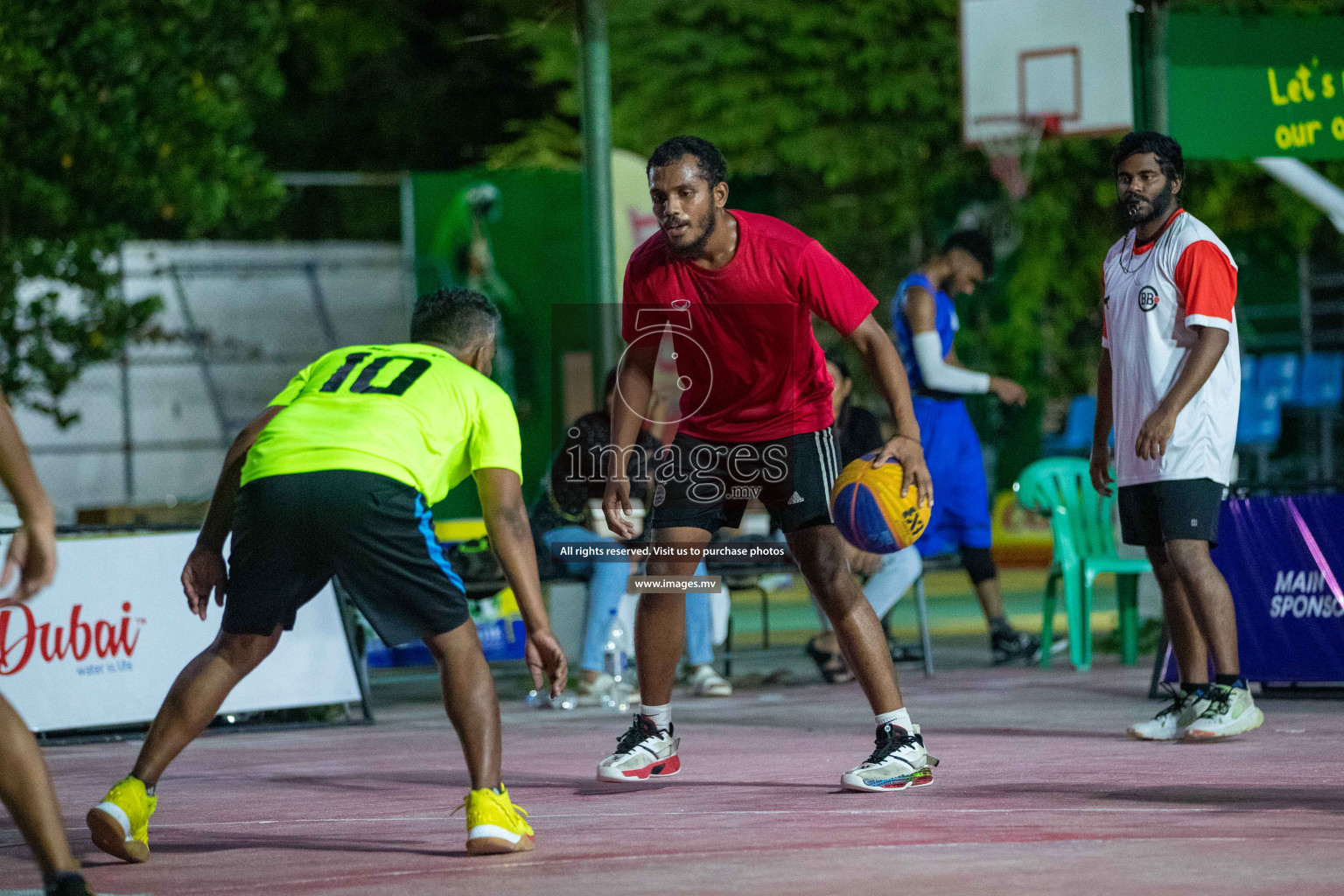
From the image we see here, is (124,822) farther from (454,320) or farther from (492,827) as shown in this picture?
(454,320)

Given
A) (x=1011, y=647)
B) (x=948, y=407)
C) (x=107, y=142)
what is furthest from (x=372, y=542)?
(x=107, y=142)

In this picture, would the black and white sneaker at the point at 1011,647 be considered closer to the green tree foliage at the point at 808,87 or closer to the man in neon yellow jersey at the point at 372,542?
the man in neon yellow jersey at the point at 372,542

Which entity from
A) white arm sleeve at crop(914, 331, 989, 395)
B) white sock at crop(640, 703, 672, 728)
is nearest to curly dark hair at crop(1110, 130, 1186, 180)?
white sock at crop(640, 703, 672, 728)

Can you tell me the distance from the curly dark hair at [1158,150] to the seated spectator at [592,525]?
3017 mm

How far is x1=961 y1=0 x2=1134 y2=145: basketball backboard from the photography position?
45.4 ft

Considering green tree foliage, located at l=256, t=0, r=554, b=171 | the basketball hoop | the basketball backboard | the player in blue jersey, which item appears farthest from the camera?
green tree foliage, located at l=256, t=0, r=554, b=171

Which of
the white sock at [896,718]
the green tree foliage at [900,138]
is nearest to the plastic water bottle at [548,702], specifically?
the white sock at [896,718]

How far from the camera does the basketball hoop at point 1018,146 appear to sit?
1454 centimetres

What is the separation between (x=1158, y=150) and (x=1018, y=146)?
26.5ft

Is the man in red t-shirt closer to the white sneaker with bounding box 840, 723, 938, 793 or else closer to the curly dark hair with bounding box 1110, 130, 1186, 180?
the white sneaker with bounding box 840, 723, 938, 793

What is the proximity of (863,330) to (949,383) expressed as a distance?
178 inches

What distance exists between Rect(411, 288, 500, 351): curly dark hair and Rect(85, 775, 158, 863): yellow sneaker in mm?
→ 1561

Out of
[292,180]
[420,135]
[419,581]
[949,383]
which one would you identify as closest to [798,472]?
[419,581]

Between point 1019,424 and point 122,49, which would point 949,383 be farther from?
point 1019,424
